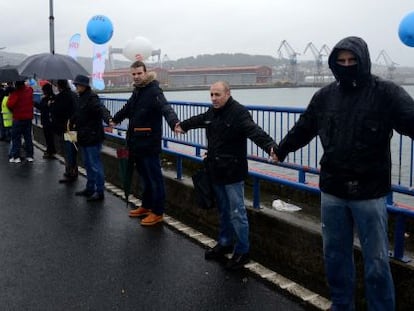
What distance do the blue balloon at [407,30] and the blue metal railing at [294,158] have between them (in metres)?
2.12

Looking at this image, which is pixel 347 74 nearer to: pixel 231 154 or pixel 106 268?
pixel 231 154

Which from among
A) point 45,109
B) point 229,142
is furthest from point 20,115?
point 229,142

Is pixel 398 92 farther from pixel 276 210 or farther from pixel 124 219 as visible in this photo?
pixel 124 219

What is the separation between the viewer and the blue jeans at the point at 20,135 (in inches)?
409

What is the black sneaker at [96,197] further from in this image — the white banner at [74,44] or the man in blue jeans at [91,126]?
the white banner at [74,44]

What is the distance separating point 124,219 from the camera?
6188mm

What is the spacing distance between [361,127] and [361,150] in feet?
0.44

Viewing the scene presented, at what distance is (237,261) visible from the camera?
4.49 meters

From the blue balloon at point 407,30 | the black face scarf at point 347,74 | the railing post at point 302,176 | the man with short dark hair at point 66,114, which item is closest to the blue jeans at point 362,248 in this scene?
the black face scarf at point 347,74

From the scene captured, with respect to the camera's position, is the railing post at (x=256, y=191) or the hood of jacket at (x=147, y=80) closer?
the railing post at (x=256, y=191)

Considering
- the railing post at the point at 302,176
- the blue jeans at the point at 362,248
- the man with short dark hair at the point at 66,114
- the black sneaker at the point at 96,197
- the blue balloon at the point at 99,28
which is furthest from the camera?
the blue balloon at the point at 99,28

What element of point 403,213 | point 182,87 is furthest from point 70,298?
point 182,87

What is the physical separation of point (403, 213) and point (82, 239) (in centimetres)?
339

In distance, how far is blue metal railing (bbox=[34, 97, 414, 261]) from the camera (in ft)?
12.2
